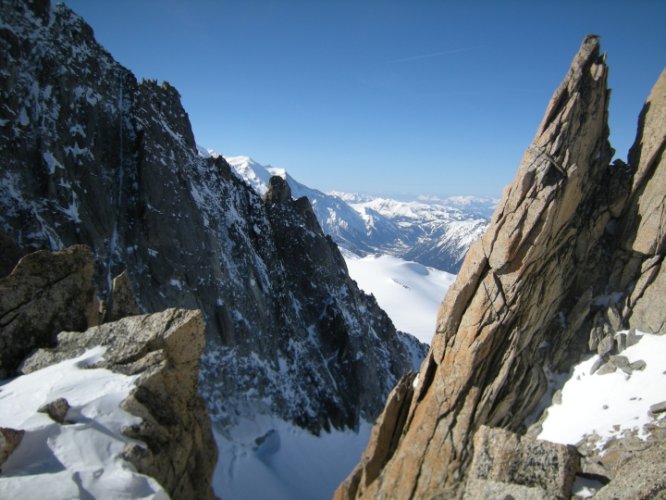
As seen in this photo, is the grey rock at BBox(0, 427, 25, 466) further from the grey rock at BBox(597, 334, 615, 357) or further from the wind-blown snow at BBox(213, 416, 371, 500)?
the wind-blown snow at BBox(213, 416, 371, 500)

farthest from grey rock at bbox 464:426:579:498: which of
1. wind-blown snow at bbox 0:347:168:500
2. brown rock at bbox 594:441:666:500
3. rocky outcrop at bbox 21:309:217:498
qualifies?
rocky outcrop at bbox 21:309:217:498

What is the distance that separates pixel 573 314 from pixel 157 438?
2294cm

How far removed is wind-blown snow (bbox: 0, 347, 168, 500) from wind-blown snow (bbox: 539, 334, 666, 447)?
1930 cm

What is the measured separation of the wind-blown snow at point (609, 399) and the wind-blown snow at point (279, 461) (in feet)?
102

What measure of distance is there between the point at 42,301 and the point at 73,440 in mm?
9954

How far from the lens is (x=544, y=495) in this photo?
11188 millimetres

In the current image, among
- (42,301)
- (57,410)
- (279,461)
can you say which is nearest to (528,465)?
(57,410)

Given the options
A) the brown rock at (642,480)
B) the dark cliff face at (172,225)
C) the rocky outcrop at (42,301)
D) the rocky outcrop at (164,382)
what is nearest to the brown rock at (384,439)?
the rocky outcrop at (164,382)

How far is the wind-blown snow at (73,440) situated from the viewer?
35.8ft

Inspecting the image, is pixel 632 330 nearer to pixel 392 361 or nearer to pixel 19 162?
pixel 19 162

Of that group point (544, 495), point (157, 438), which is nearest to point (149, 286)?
point (157, 438)

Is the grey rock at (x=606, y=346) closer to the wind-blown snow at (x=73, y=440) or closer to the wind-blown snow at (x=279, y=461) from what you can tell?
the wind-blown snow at (x=73, y=440)

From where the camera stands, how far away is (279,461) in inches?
1811

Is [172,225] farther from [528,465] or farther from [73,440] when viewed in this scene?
[528,465]
